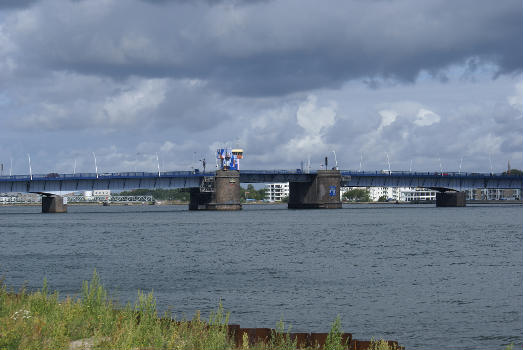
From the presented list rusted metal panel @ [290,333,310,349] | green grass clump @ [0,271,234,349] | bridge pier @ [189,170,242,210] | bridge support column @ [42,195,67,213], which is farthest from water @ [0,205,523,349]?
bridge support column @ [42,195,67,213]

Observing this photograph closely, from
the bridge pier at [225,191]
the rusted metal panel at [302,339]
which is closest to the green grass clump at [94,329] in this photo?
the rusted metal panel at [302,339]

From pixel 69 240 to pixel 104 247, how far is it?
42.6ft

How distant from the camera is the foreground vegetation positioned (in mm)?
19328

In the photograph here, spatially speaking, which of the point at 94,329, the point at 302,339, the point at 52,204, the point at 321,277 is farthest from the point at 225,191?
the point at 94,329

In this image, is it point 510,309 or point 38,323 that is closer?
point 38,323

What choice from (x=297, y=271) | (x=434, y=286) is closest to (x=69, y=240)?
(x=297, y=271)

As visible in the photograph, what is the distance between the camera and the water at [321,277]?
106ft

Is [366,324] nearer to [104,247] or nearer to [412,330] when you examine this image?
[412,330]

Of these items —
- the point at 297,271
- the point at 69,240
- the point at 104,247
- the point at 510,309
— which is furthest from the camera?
the point at 69,240

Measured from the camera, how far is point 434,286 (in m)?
43.1

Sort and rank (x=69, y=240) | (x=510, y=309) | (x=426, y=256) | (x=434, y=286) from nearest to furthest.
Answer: (x=510, y=309) → (x=434, y=286) → (x=426, y=256) → (x=69, y=240)

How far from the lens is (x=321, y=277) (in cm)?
4759

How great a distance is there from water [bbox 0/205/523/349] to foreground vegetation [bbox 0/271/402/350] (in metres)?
7.21

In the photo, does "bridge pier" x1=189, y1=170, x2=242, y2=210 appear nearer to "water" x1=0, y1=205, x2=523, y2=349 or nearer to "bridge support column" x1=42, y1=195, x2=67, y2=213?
"bridge support column" x1=42, y1=195, x2=67, y2=213
